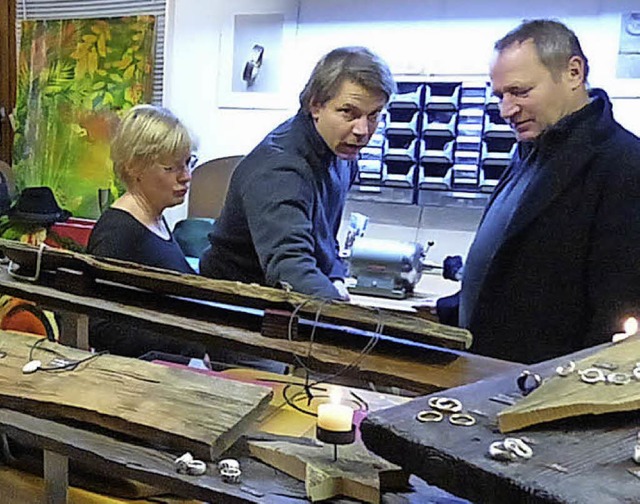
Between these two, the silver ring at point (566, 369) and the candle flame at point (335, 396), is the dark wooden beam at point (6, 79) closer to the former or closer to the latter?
the candle flame at point (335, 396)

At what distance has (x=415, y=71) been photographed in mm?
3082

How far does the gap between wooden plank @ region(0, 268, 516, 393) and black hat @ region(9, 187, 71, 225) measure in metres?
1.96

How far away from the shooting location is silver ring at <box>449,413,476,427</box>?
0.64 metres

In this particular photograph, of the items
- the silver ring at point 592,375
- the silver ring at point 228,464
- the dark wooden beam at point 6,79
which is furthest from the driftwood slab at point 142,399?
the dark wooden beam at point 6,79

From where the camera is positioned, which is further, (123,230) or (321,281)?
(123,230)

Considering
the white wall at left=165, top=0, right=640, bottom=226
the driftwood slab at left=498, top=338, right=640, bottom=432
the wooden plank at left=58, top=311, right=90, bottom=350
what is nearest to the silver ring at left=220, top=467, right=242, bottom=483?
the driftwood slab at left=498, top=338, right=640, bottom=432

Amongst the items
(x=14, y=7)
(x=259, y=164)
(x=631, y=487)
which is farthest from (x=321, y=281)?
(x=14, y=7)

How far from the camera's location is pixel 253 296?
917mm

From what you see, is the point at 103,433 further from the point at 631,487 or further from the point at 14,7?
the point at 14,7

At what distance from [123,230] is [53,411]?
0.79 meters

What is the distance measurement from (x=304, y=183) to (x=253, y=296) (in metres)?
0.61

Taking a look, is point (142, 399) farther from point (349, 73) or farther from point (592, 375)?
point (349, 73)

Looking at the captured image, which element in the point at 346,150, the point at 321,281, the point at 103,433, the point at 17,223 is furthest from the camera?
the point at 17,223

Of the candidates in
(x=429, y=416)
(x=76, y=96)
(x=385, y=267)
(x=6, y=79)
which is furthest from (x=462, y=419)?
(x=6, y=79)
